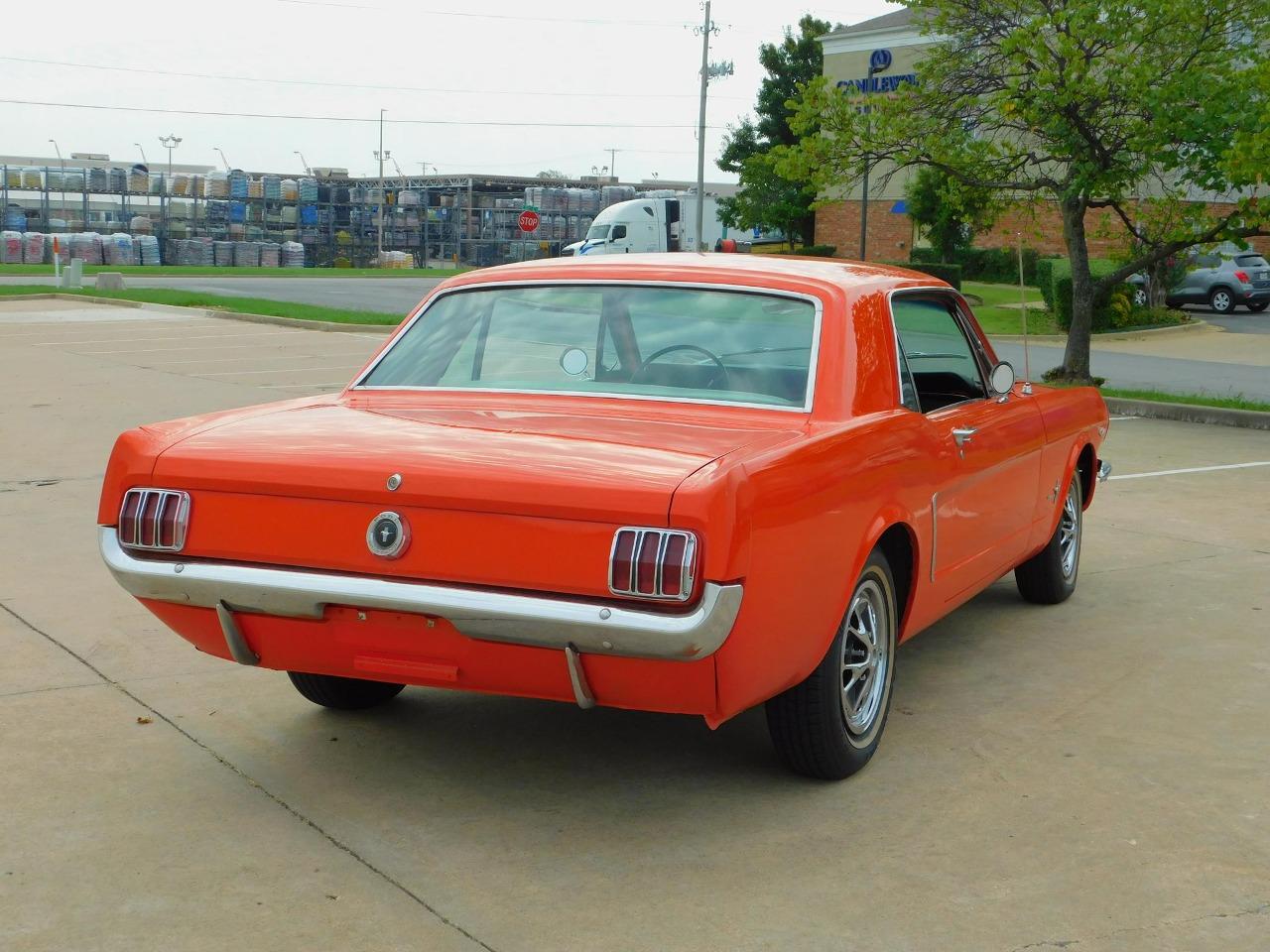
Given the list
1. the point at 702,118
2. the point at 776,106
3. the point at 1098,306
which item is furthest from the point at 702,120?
the point at 1098,306

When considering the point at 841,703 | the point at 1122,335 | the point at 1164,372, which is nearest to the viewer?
the point at 841,703

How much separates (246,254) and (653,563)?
212 feet

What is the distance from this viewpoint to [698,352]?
4863 millimetres

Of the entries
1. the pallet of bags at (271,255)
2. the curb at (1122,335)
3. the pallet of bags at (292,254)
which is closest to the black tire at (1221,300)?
the curb at (1122,335)

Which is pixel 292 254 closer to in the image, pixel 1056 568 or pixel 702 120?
pixel 702 120

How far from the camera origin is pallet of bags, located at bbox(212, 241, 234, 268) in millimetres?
64438

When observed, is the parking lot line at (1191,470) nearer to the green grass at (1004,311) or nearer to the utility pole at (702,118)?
the green grass at (1004,311)

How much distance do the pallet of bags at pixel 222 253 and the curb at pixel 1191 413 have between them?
54282 mm

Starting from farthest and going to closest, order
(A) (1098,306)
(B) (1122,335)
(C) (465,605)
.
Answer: (A) (1098,306), (B) (1122,335), (C) (465,605)

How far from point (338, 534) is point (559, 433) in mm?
668

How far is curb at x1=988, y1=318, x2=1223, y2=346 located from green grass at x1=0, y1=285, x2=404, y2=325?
11.0 m

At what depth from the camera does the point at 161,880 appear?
3.71m

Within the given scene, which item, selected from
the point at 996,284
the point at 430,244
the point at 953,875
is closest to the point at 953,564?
the point at 953,875

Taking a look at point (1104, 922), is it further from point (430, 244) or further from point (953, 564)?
point (430, 244)
